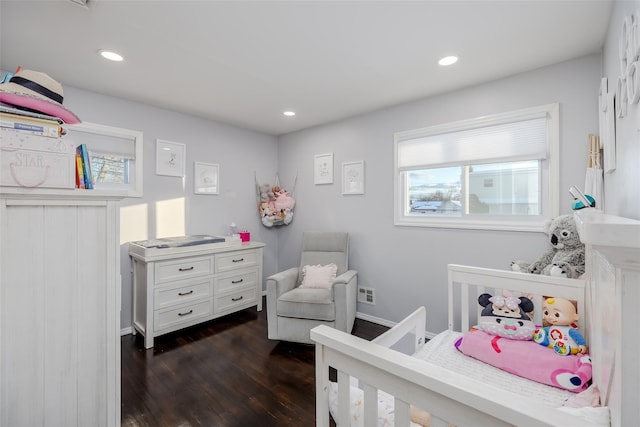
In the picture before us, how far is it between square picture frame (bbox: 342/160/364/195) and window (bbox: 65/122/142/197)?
88.5 inches

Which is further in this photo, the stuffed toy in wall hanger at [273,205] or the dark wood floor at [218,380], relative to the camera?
the stuffed toy in wall hanger at [273,205]

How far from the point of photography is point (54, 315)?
3.64ft

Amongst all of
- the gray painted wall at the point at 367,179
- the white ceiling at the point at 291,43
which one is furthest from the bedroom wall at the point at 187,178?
the white ceiling at the point at 291,43

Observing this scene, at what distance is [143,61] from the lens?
2162mm

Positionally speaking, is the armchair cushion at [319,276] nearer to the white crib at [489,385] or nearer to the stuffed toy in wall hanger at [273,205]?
the stuffed toy in wall hanger at [273,205]

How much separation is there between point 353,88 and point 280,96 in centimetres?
73

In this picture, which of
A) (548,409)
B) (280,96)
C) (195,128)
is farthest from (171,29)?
(548,409)

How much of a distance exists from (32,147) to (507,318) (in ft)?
7.66

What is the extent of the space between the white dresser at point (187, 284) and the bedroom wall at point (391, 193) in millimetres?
967

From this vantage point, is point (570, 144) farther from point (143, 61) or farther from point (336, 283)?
point (143, 61)

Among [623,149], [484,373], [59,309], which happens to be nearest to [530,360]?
[484,373]

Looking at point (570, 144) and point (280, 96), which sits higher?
point (280, 96)

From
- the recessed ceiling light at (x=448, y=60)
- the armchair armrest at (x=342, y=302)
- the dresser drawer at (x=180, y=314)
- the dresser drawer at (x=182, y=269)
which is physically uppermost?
the recessed ceiling light at (x=448, y=60)

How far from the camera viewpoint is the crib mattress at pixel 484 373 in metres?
1.23
